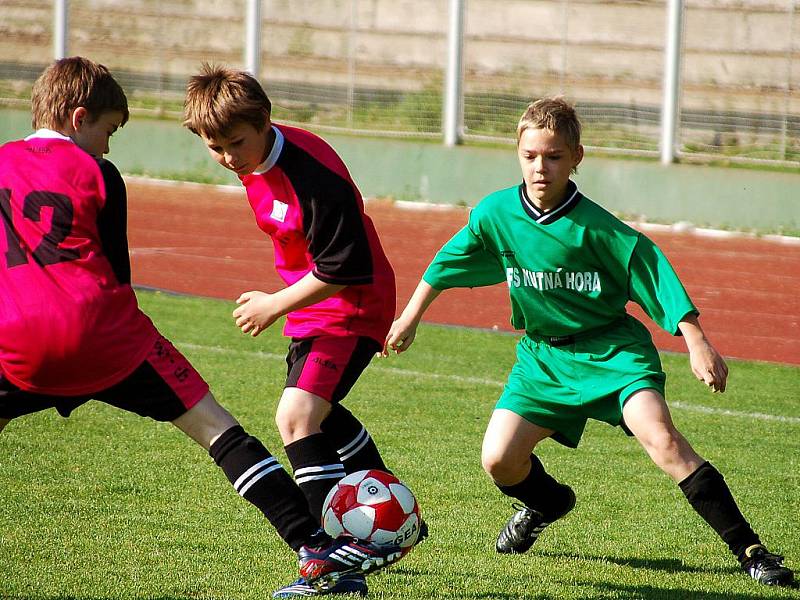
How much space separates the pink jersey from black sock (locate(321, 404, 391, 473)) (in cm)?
100

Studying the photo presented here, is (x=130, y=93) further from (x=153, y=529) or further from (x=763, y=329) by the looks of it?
(x=153, y=529)

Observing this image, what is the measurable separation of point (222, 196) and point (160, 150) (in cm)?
211

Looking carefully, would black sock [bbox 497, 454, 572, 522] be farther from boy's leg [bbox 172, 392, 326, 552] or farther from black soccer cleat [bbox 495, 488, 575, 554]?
boy's leg [bbox 172, 392, 326, 552]

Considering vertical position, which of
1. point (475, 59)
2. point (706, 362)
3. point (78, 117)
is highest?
point (475, 59)

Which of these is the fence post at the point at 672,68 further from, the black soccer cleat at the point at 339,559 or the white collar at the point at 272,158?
the black soccer cleat at the point at 339,559

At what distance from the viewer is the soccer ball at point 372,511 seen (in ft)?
12.4

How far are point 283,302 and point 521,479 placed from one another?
1165 millimetres

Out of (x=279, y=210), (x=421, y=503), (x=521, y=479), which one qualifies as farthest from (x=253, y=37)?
Result: (x=521, y=479)

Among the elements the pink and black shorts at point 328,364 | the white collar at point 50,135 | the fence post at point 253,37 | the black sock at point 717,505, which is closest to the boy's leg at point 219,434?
the pink and black shorts at point 328,364

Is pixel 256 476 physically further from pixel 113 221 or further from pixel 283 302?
pixel 113 221

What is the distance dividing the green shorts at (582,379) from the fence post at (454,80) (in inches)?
489

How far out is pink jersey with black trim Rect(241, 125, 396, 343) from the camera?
12.6 feet

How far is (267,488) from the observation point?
11.7 ft

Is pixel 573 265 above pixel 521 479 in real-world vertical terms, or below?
above
